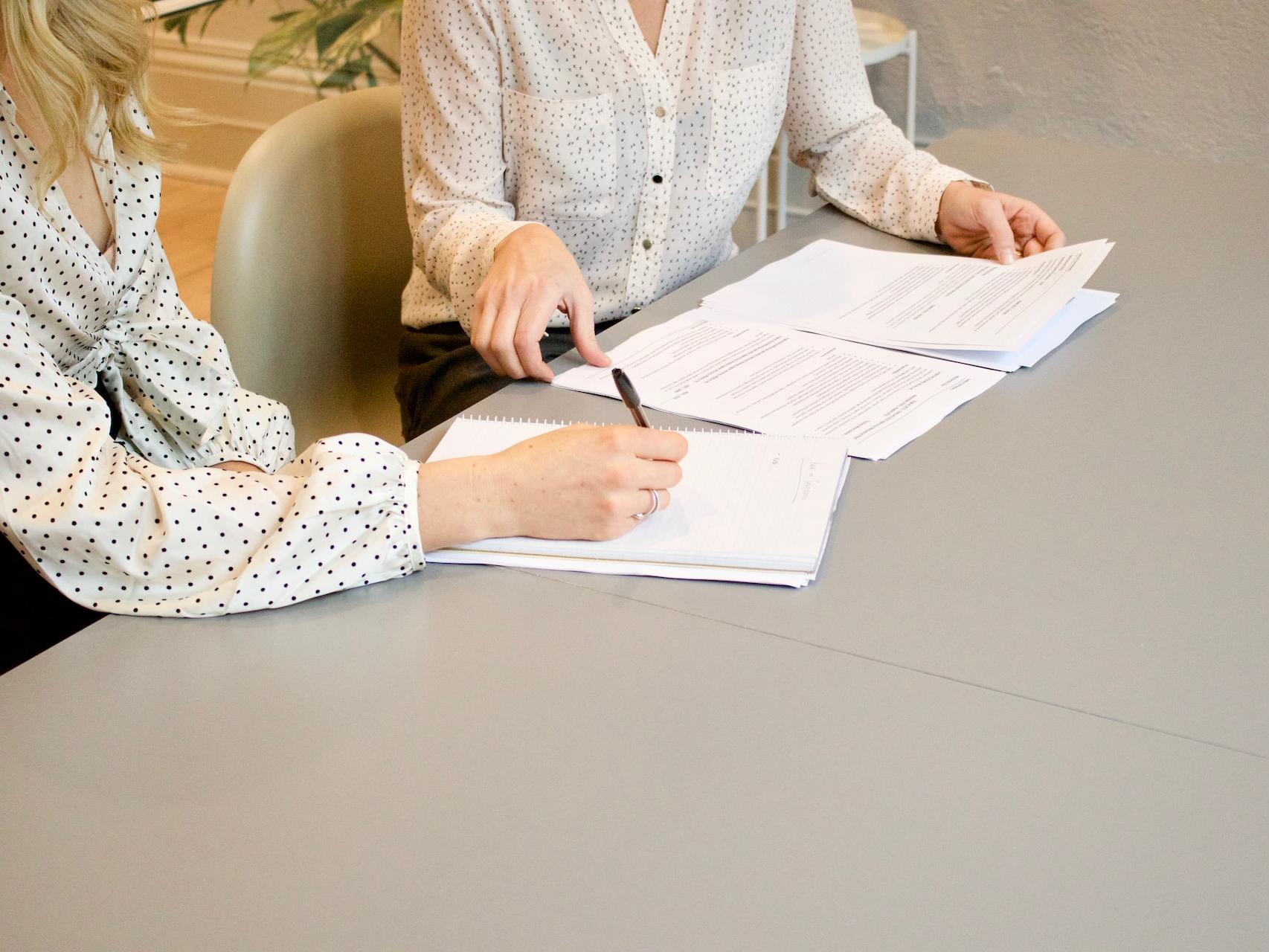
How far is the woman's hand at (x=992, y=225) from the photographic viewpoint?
127cm

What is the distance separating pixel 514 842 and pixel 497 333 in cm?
54

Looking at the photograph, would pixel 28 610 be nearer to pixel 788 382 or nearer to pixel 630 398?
pixel 630 398

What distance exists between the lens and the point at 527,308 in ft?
3.46

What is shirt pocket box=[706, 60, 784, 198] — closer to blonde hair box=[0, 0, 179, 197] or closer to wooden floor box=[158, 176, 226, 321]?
blonde hair box=[0, 0, 179, 197]

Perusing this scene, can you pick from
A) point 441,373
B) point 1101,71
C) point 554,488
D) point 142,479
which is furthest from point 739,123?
point 1101,71

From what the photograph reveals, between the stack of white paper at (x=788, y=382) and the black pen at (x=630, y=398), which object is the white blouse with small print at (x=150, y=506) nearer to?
the black pen at (x=630, y=398)

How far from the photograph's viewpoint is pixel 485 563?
825 mm

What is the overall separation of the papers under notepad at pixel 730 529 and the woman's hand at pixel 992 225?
47cm

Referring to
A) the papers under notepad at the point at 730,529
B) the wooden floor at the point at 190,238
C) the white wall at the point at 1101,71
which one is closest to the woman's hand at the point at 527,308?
the papers under notepad at the point at 730,529

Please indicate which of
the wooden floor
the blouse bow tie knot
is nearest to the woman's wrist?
the blouse bow tie knot

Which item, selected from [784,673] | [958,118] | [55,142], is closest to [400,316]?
[55,142]

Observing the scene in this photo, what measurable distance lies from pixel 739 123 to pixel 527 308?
0.50 m

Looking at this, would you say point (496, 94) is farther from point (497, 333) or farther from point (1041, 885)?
A: point (1041, 885)

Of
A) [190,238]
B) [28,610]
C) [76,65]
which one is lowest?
[190,238]
